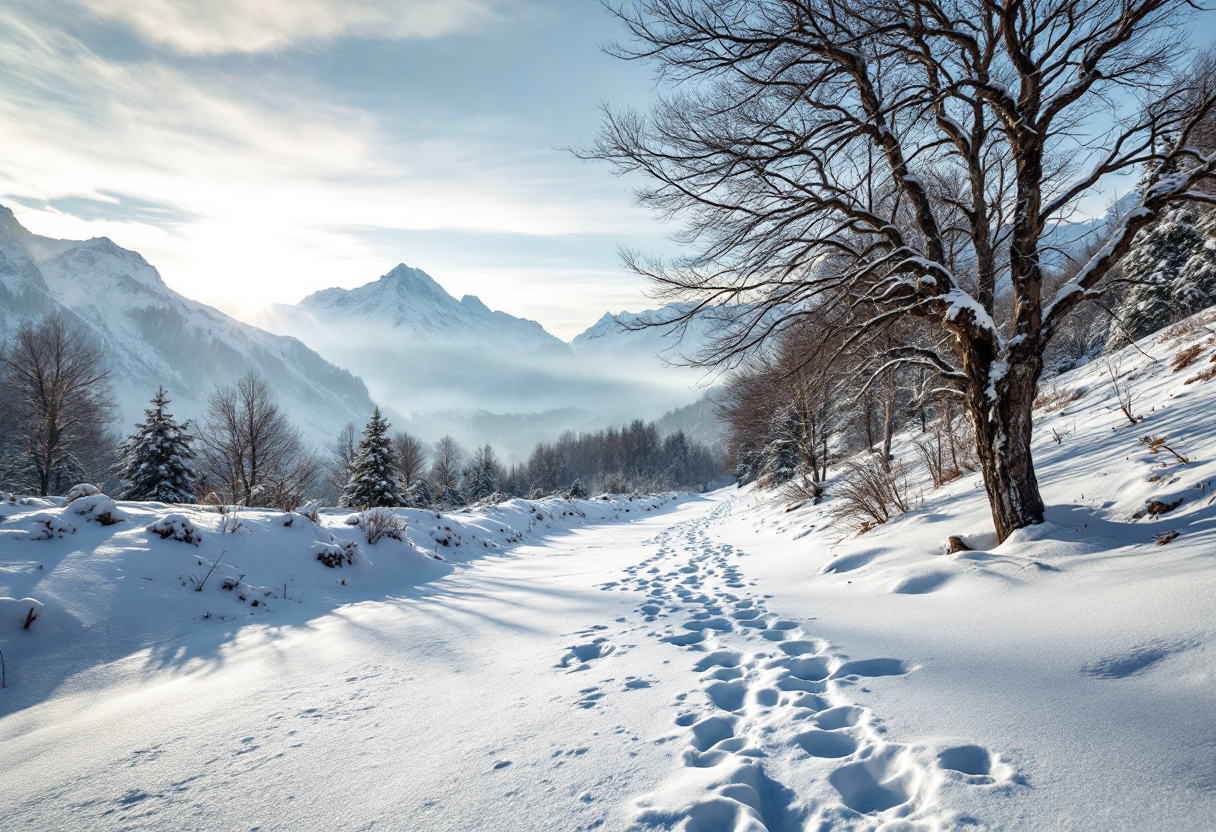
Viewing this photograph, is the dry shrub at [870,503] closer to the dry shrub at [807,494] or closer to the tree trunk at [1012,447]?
the tree trunk at [1012,447]

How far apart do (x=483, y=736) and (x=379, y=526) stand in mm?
5782

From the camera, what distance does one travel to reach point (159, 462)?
16812mm

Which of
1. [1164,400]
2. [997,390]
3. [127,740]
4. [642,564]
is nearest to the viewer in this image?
[127,740]

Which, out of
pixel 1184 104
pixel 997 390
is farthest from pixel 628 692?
pixel 1184 104

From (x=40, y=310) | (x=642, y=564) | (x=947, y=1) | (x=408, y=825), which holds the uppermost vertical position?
(x=40, y=310)

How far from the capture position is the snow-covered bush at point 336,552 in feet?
19.6

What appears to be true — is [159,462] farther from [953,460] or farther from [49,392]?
[953,460]

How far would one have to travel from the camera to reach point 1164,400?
588 cm

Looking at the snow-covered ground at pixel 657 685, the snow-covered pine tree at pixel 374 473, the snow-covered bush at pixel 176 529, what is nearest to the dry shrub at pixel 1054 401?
the snow-covered ground at pixel 657 685

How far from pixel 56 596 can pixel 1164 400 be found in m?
11.1

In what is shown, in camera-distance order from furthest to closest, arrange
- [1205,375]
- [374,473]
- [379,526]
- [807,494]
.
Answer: [374,473]
[807,494]
[379,526]
[1205,375]

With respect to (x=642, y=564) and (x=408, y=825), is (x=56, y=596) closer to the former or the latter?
(x=408, y=825)

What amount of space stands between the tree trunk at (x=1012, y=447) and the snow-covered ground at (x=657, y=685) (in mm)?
242

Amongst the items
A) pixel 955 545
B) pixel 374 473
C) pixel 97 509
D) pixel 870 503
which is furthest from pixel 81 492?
pixel 374 473
